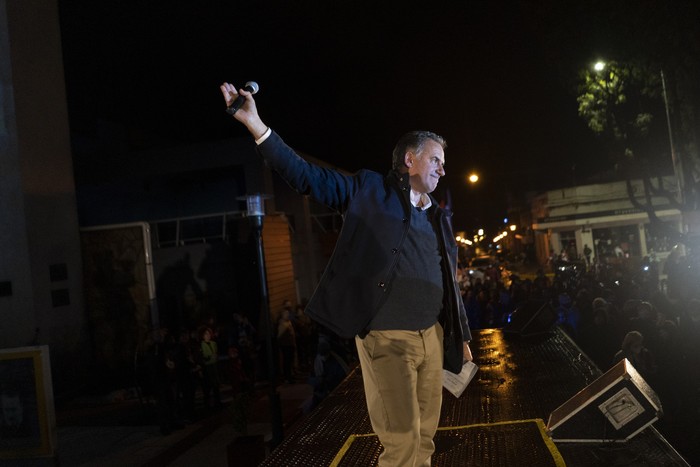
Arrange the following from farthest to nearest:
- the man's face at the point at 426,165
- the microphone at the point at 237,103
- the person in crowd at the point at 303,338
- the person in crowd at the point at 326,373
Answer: the person in crowd at the point at 303,338 < the person in crowd at the point at 326,373 < the man's face at the point at 426,165 < the microphone at the point at 237,103

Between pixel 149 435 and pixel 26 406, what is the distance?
9.00ft

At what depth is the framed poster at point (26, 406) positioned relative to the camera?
7230 millimetres

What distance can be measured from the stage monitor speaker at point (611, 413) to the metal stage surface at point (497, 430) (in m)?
0.06

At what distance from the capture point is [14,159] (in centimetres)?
1220

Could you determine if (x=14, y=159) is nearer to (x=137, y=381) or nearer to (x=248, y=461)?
(x=137, y=381)

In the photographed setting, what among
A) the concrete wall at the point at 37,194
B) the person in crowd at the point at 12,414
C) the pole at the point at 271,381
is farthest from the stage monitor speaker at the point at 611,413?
the concrete wall at the point at 37,194

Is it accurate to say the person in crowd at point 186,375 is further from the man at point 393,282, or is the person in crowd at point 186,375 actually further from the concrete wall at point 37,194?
the man at point 393,282

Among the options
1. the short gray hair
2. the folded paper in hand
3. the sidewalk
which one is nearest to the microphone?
the short gray hair

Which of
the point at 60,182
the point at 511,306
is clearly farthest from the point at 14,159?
the point at 511,306

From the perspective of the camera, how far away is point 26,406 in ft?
23.9

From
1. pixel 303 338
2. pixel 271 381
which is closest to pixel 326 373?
pixel 271 381

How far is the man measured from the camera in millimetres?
2879

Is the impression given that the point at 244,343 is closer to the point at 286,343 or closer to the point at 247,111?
the point at 286,343

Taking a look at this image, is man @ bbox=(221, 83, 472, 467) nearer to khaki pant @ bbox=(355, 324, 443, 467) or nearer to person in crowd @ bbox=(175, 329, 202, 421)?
khaki pant @ bbox=(355, 324, 443, 467)
